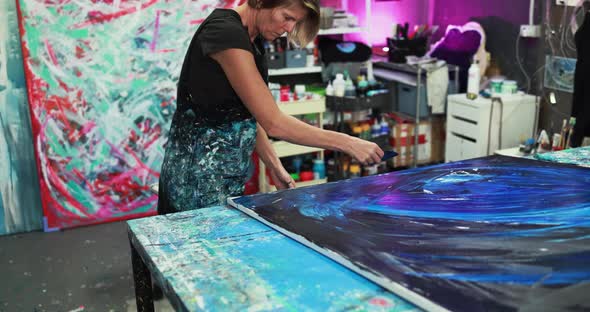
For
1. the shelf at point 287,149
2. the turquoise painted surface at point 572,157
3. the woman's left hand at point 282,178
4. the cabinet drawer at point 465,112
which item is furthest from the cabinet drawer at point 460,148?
the woman's left hand at point 282,178

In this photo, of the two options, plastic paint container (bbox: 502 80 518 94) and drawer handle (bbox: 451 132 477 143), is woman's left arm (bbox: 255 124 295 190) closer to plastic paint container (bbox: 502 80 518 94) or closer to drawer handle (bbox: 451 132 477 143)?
drawer handle (bbox: 451 132 477 143)

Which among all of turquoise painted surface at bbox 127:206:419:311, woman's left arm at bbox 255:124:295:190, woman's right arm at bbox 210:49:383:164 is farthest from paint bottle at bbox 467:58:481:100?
turquoise painted surface at bbox 127:206:419:311

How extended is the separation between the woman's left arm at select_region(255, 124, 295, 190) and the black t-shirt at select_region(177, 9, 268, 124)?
26 centimetres

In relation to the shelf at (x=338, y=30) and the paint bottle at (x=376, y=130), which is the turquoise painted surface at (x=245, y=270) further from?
the paint bottle at (x=376, y=130)

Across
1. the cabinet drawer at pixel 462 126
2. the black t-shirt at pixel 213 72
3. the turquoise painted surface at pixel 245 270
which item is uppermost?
the black t-shirt at pixel 213 72

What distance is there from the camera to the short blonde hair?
5.75 ft

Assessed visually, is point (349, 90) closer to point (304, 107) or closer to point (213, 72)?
point (304, 107)

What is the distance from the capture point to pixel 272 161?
2.11 m

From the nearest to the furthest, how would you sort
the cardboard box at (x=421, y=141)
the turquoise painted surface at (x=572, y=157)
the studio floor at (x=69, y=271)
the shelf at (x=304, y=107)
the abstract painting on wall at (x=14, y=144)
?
the turquoise painted surface at (x=572, y=157) < the studio floor at (x=69, y=271) < the abstract painting on wall at (x=14, y=144) < the shelf at (x=304, y=107) < the cardboard box at (x=421, y=141)

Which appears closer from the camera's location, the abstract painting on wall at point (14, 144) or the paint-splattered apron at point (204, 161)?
the paint-splattered apron at point (204, 161)

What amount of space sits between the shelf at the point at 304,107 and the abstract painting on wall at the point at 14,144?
1.54 metres

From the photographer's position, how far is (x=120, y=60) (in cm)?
350

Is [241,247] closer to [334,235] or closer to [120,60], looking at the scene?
[334,235]

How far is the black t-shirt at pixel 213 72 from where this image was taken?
5.47 feet
